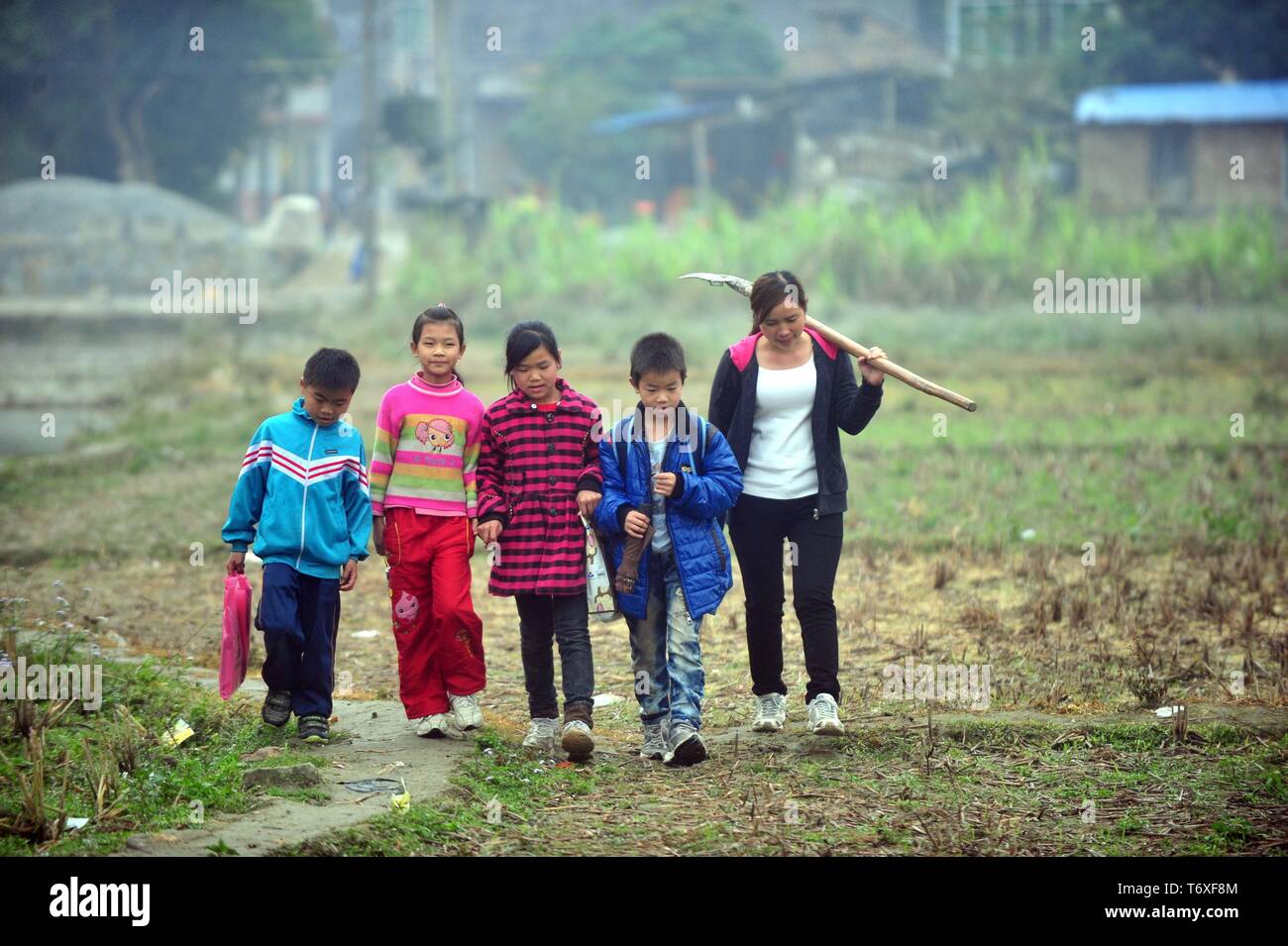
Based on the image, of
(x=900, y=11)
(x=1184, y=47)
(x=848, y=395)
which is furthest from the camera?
(x=900, y=11)

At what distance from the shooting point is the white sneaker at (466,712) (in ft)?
17.7

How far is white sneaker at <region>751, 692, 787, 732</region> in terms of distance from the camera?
5.38 m

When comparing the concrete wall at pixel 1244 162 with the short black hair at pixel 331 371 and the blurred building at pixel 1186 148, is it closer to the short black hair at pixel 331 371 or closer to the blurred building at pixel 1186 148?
the blurred building at pixel 1186 148

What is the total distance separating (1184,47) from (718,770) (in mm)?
29289

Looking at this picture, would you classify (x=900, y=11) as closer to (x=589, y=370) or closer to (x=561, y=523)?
(x=589, y=370)

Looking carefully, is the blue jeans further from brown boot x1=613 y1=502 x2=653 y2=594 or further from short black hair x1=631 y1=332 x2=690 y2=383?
short black hair x1=631 y1=332 x2=690 y2=383

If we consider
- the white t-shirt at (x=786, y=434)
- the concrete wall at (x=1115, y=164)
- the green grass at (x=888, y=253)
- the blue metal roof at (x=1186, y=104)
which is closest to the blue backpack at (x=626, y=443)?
the white t-shirt at (x=786, y=434)

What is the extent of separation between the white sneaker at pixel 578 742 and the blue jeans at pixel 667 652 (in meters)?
0.22

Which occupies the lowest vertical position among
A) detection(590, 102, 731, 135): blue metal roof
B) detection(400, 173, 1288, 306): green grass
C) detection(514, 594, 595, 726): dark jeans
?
detection(514, 594, 595, 726): dark jeans

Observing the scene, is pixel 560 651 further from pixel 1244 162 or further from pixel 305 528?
pixel 1244 162

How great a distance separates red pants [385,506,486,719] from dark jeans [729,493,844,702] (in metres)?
0.95

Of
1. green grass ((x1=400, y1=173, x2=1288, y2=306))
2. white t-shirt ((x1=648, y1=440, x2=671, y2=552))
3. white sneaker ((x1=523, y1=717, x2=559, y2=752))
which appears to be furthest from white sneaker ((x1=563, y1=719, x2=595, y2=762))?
green grass ((x1=400, y1=173, x2=1288, y2=306))

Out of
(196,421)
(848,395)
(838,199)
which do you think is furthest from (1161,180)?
(848,395)

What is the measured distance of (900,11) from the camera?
4053cm
